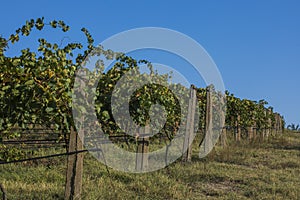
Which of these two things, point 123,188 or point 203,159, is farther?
point 203,159

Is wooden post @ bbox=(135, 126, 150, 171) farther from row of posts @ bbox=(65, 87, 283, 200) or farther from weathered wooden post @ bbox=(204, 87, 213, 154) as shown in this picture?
weathered wooden post @ bbox=(204, 87, 213, 154)

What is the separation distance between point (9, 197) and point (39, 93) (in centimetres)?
232

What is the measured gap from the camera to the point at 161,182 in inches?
287

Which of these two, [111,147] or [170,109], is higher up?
[170,109]

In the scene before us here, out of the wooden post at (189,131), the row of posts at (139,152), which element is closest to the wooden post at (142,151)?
the row of posts at (139,152)

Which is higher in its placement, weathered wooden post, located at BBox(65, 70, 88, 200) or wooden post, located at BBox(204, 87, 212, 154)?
wooden post, located at BBox(204, 87, 212, 154)

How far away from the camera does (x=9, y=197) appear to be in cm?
582

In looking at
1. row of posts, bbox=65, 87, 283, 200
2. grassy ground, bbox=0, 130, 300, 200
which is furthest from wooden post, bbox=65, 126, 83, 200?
grassy ground, bbox=0, 130, 300, 200

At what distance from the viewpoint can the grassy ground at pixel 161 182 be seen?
6316 millimetres

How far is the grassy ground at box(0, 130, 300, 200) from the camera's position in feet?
20.7

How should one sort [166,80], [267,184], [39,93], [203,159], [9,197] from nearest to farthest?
[39,93], [9,197], [267,184], [166,80], [203,159]

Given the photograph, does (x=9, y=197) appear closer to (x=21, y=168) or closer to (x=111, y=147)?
(x=21, y=168)

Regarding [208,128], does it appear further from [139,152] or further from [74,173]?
[74,173]

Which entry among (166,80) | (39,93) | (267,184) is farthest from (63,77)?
(166,80)
